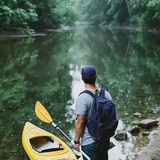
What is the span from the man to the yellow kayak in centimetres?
97

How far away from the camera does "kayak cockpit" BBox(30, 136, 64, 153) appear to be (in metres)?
4.90

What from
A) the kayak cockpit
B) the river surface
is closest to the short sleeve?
the kayak cockpit

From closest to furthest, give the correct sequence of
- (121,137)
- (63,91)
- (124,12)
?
(121,137)
(63,91)
(124,12)

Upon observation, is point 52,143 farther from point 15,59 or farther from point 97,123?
point 15,59

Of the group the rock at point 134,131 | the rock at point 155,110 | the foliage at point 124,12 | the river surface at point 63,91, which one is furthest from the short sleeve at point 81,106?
the foliage at point 124,12

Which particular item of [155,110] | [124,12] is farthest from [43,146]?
[124,12]

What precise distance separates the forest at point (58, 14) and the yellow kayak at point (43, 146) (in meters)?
23.9

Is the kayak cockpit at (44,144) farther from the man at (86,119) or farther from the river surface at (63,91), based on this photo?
the man at (86,119)

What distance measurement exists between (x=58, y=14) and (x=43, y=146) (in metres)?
37.9

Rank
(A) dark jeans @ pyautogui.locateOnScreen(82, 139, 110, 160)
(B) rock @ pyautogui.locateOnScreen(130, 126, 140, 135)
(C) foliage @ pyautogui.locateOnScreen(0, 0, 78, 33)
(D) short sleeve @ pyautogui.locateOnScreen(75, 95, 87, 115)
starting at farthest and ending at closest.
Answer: (C) foliage @ pyautogui.locateOnScreen(0, 0, 78, 33), (B) rock @ pyautogui.locateOnScreen(130, 126, 140, 135), (A) dark jeans @ pyautogui.locateOnScreen(82, 139, 110, 160), (D) short sleeve @ pyautogui.locateOnScreen(75, 95, 87, 115)

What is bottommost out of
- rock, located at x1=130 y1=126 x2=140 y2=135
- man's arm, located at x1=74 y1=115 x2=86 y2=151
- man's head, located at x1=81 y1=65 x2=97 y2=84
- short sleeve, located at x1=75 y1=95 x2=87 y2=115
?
rock, located at x1=130 y1=126 x2=140 y2=135

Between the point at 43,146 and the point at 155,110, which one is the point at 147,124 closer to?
the point at 155,110

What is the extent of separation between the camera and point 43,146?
16.7ft

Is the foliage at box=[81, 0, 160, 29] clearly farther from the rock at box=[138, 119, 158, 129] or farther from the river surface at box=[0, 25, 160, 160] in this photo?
the rock at box=[138, 119, 158, 129]
